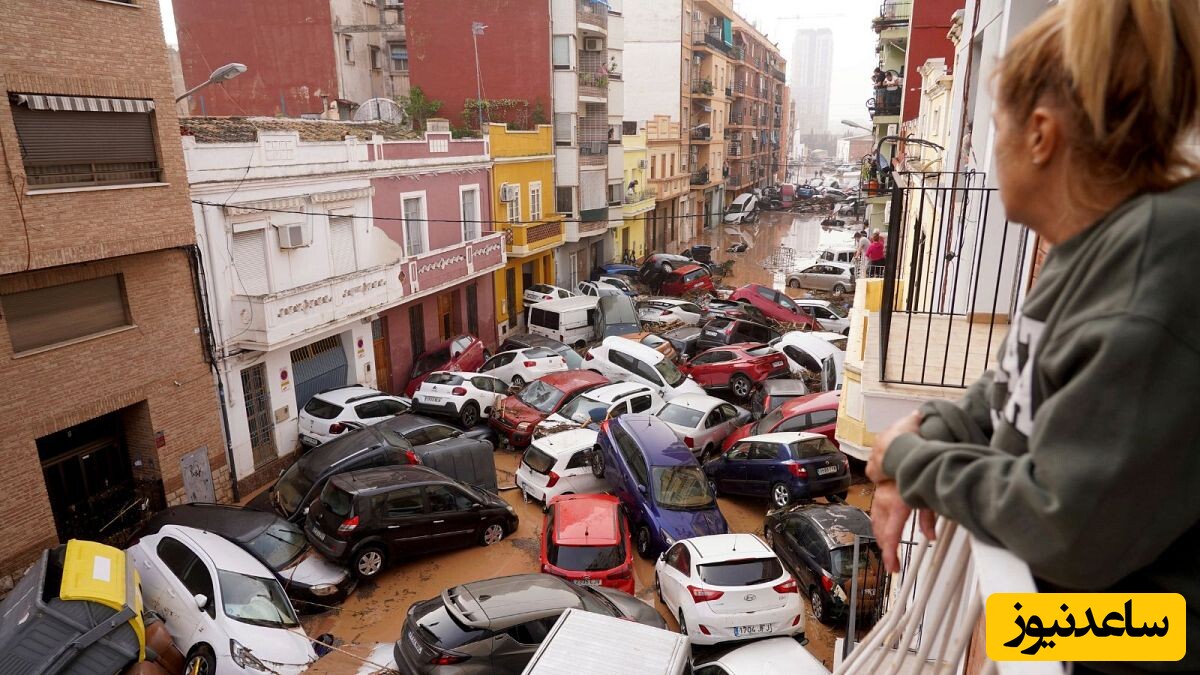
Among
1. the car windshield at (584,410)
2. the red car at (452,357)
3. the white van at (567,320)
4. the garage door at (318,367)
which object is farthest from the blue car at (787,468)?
the white van at (567,320)

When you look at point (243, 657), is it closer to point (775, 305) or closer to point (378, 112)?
point (775, 305)

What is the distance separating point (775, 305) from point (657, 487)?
14.6 meters

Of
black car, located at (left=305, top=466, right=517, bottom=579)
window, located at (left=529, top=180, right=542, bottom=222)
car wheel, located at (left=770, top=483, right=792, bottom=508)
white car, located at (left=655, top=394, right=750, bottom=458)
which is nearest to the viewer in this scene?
black car, located at (left=305, top=466, right=517, bottom=579)

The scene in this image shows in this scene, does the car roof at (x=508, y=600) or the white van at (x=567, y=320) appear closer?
the car roof at (x=508, y=600)

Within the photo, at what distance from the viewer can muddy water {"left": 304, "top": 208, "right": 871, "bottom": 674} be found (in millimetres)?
9320

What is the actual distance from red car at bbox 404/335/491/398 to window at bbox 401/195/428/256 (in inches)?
112

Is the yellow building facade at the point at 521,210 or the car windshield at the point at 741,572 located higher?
the yellow building facade at the point at 521,210

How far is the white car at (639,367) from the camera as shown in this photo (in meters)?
17.7

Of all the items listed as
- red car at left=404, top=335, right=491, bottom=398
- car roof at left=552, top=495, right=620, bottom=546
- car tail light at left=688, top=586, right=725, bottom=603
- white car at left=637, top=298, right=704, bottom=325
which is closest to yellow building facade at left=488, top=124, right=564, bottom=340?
white car at left=637, top=298, right=704, bottom=325

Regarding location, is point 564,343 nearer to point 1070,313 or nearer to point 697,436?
point 697,436

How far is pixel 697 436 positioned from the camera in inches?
593

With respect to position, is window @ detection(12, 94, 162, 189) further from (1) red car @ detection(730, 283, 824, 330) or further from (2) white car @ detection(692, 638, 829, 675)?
(1) red car @ detection(730, 283, 824, 330)

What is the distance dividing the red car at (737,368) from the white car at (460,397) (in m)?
5.45

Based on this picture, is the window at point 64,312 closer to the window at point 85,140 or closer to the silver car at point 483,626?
the window at point 85,140
